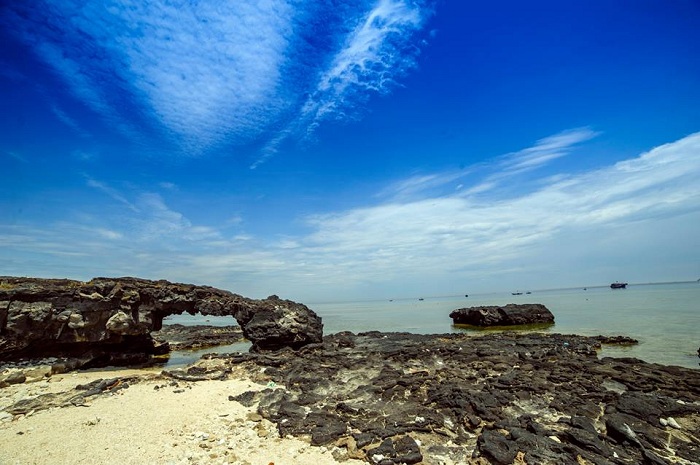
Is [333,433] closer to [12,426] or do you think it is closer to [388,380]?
[388,380]

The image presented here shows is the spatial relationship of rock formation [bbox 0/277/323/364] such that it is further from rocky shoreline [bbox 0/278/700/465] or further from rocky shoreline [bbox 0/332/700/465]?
rocky shoreline [bbox 0/332/700/465]

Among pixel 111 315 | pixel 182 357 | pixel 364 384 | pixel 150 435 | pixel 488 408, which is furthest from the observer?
pixel 182 357

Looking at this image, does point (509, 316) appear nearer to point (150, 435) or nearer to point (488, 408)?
point (488, 408)

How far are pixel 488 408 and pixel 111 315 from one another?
1899 cm

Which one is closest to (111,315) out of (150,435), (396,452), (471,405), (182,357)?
(182,357)

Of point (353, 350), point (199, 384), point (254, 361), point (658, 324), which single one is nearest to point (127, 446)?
point (199, 384)

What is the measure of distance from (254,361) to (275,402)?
7166 millimetres

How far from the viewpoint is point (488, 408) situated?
9.99 metres

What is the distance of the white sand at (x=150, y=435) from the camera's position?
741 centimetres

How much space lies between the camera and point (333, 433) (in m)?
8.58

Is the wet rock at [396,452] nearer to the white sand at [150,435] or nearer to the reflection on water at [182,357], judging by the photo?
the white sand at [150,435]

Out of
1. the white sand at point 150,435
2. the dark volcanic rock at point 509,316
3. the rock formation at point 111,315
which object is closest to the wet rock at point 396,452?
the white sand at point 150,435

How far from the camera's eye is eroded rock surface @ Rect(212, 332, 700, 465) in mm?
7660

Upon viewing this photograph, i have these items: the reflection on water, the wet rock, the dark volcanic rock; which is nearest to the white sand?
the wet rock
